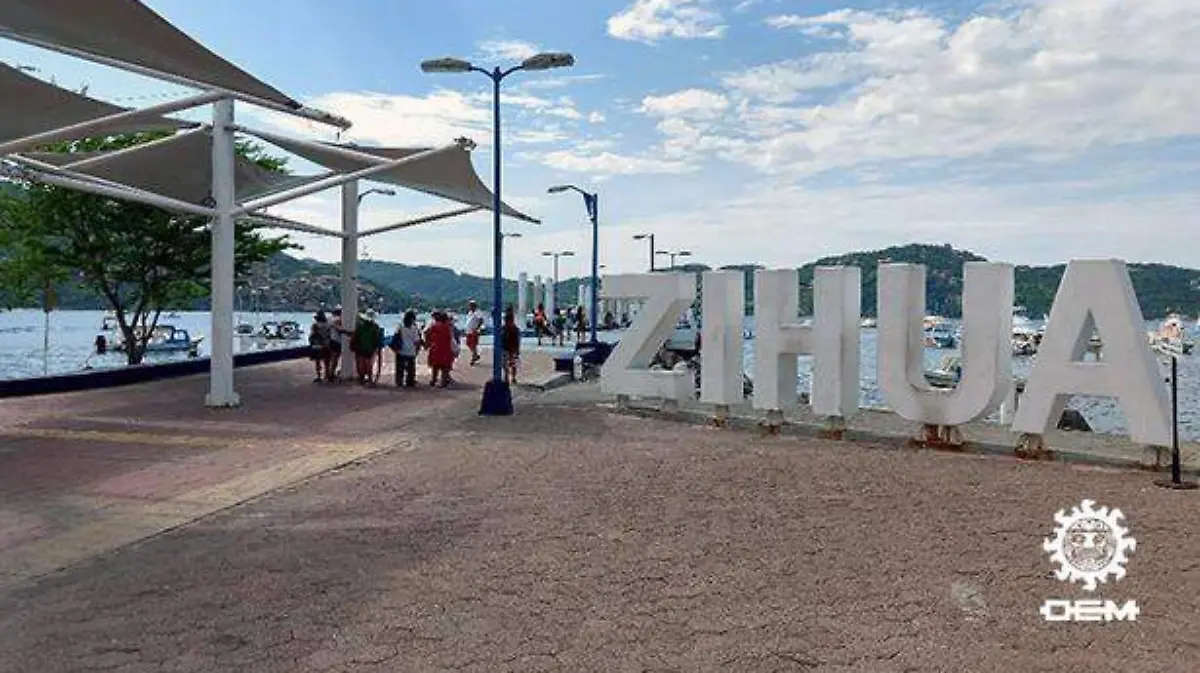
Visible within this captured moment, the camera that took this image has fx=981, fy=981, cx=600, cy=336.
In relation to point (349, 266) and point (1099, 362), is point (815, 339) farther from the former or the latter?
point (349, 266)

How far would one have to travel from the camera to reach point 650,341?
53.2 ft

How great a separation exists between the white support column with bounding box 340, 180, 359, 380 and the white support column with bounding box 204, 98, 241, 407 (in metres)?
5.83

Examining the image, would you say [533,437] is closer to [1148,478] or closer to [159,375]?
[1148,478]

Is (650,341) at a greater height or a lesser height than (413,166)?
lesser

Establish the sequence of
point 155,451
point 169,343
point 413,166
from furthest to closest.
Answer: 1. point 169,343
2. point 413,166
3. point 155,451

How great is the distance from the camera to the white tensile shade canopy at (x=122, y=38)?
8906 millimetres

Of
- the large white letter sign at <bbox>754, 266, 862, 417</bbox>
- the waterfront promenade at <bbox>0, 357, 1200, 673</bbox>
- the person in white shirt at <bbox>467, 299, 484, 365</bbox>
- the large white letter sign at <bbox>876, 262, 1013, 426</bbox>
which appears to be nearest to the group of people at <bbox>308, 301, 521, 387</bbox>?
the person in white shirt at <bbox>467, 299, 484, 365</bbox>

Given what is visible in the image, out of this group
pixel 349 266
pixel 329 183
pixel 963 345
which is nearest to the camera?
pixel 963 345

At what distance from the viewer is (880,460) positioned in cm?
1166

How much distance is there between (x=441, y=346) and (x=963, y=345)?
1137cm

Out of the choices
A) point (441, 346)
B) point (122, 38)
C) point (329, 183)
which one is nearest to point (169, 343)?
point (441, 346)

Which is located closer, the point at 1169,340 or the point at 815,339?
the point at 1169,340

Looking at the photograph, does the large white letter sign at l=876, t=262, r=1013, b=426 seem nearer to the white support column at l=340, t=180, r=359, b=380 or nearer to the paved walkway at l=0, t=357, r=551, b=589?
the paved walkway at l=0, t=357, r=551, b=589

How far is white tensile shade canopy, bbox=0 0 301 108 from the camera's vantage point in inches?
351
